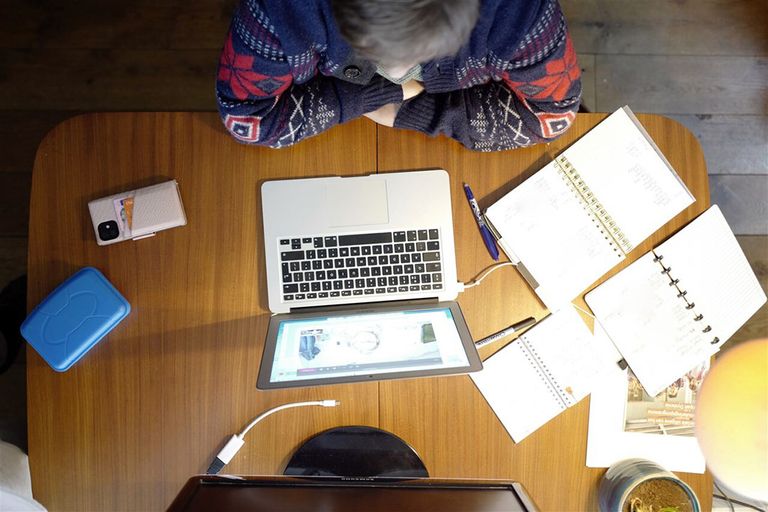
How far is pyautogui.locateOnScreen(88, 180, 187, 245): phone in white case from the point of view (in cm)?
100

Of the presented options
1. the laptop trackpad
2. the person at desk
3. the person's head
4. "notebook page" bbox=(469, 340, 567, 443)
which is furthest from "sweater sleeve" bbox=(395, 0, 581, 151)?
"notebook page" bbox=(469, 340, 567, 443)

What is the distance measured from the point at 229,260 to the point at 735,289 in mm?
914

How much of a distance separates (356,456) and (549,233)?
53 cm

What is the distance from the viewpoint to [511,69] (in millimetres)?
874

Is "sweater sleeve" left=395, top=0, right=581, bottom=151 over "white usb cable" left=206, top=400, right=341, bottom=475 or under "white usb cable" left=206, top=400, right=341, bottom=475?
over

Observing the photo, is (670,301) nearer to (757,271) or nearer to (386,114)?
(386,114)

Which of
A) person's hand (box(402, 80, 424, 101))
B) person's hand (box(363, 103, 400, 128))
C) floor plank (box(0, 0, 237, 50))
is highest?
floor plank (box(0, 0, 237, 50))

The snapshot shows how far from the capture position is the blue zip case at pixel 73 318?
961 mm

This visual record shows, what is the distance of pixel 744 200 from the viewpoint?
1662 mm

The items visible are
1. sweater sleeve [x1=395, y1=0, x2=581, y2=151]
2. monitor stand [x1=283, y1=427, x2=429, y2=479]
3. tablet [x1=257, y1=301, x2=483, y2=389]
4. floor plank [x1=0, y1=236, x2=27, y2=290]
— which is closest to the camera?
tablet [x1=257, y1=301, x2=483, y2=389]

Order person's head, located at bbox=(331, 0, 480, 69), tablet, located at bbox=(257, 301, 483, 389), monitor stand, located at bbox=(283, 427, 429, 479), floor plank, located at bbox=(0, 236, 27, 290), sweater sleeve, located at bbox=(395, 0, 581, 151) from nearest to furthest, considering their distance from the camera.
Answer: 1. person's head, located at bbox=(331, 0, 480, 69)
2. tablet, located at bbox=(257, 301, 483, 389)
3. sweater sleeve, located at bbox=(395, 0, 581, 151)
4. monitor stand, located at bbox=(283, 427, 429, 479)
5. floor plank, located at bbox=(0, 236, 27, 290)

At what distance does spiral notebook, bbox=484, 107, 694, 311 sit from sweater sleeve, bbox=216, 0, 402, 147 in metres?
0.30

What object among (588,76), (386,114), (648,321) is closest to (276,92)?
(386,114)

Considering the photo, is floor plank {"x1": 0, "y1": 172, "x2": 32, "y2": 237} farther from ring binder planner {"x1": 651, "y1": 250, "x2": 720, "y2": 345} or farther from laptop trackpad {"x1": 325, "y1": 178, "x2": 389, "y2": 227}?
ring binder planner {"x1": 651, "y1": 250, "x2": 720, "y2": 345}
